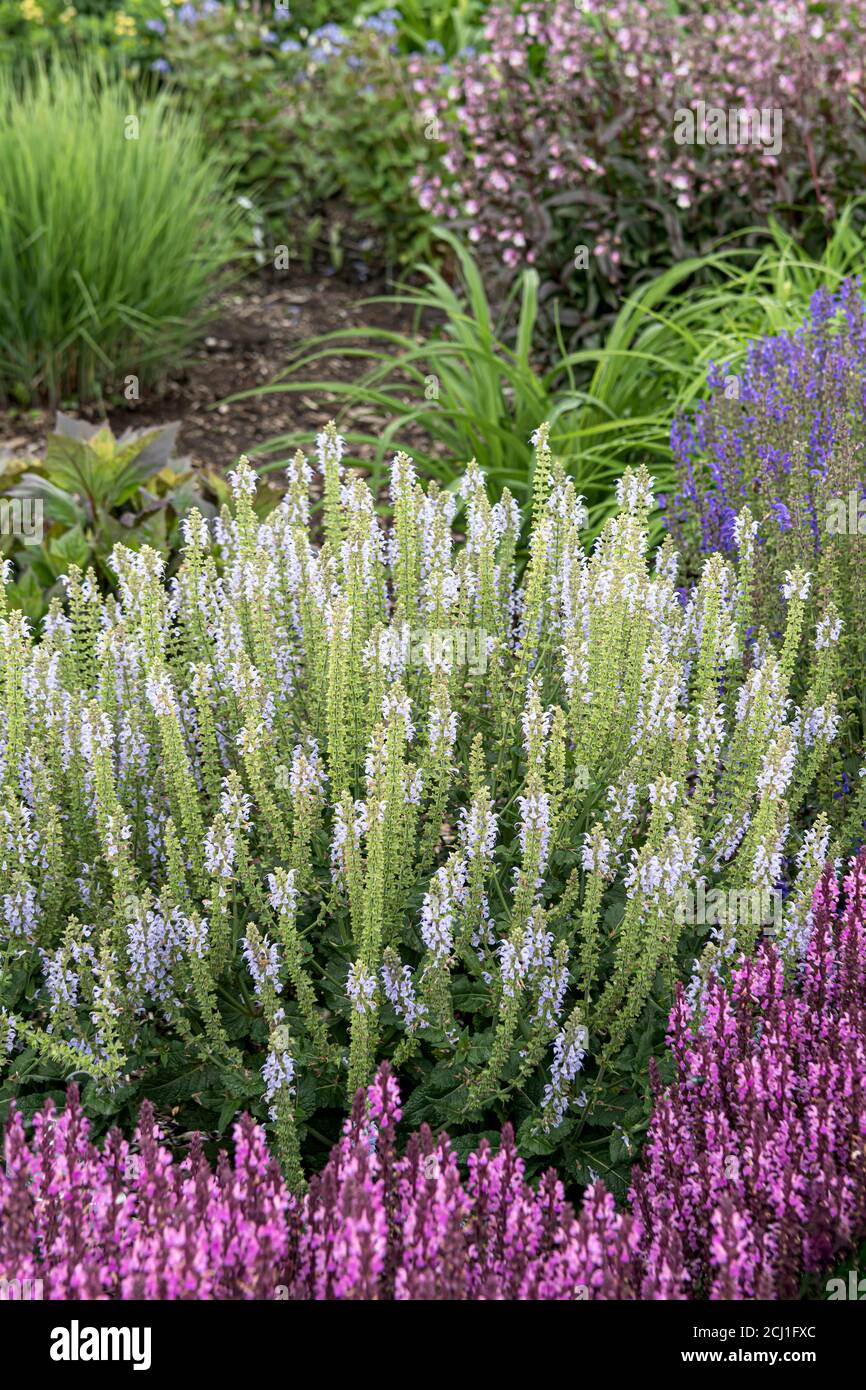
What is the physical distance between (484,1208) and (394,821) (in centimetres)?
78

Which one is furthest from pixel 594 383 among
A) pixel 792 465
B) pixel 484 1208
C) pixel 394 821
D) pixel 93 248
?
pixel 484 1208

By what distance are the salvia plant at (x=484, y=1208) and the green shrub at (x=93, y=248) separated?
502 centimetres

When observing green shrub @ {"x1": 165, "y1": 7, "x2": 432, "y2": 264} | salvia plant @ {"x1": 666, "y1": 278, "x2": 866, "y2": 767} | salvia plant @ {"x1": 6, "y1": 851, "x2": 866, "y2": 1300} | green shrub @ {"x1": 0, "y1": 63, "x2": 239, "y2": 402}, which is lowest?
salvia plant @ {"x1": 6, "y1": 851, "x2": 866, "y2": 1300}

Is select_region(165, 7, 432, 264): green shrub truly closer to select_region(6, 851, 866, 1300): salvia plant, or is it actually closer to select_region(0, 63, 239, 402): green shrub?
select_region(0, 63, 239, 402): green shrub

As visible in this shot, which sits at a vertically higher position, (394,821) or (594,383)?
(594,383)

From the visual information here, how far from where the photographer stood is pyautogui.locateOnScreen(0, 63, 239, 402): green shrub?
6371 millimetres

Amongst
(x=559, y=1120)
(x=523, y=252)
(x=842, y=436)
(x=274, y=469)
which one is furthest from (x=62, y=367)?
(x=559, y=1120)

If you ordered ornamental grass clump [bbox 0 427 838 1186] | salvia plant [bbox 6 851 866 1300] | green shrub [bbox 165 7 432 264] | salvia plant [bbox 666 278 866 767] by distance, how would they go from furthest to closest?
green shrub [bbox 165 7 432 264] → salvia plant [bbox 666 278 866 767] → ornamental grass clump [bbox 0 427 838 1186] → salvia plant [bbox 6 851 866 1300]

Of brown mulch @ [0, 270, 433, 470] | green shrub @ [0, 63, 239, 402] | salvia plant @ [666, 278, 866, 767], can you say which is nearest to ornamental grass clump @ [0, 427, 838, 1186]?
salvia plant @ [666, 278, 866, 767]

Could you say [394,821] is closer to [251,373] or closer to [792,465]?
[792,465]

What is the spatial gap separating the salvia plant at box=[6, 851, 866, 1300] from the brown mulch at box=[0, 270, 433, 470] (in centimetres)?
425

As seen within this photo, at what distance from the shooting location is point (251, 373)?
23.8ft
